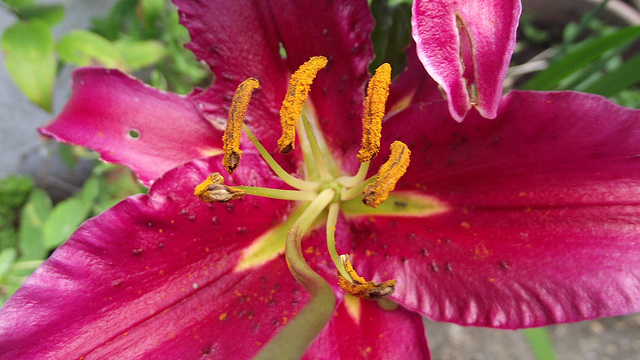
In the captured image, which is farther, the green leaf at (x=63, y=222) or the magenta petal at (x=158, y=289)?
the green leaf at (x=63, y=222)

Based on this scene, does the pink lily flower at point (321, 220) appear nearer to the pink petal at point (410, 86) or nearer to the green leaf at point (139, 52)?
the pink petal at point (410, 86)

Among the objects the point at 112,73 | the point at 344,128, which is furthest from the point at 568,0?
the point at 112,73

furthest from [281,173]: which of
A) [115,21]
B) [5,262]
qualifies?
[115,21]

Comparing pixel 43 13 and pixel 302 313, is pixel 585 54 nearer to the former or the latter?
pixel 302 313

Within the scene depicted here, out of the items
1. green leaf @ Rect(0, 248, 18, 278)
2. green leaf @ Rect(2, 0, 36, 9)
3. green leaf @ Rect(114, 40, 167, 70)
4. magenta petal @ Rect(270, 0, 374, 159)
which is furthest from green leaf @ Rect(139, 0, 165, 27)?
magenta petal @ Rect(270, 0, 374, 159)

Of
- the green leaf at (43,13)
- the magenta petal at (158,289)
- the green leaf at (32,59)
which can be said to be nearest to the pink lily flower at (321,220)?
the magenta petal at (158,289)

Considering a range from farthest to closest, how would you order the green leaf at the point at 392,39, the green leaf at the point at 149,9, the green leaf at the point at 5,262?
1. the green leaf at the point at 149,9
2. the green leaf at the point at 5,262
3. the green leaf at the point at 392,39
